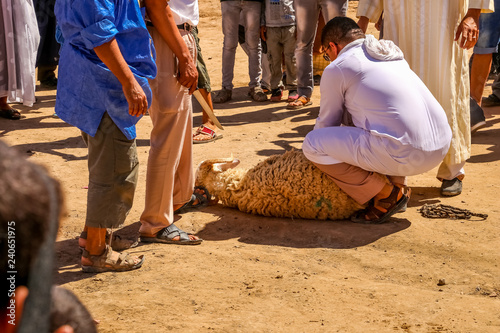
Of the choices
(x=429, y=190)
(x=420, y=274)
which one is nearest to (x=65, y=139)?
(x=429, y=190)

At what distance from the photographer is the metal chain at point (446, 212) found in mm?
4465

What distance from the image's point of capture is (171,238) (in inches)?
160

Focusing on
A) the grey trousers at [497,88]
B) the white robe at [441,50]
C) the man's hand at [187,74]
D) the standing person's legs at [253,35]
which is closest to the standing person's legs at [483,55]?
the grey trousers at [497,88]

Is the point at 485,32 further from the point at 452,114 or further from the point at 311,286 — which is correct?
the point at 311,286

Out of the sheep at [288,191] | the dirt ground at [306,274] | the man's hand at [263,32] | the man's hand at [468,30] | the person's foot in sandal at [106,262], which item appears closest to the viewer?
the dirt ground at [306,274]

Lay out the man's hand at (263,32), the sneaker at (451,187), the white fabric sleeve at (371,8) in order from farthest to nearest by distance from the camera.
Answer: the man's hand at (263,32) < the white fabric sleeve at (371,8) < the sneaker at (451,187)

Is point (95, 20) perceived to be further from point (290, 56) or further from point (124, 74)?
point (290, 56)

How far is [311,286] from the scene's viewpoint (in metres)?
3.43

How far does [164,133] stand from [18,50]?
380 cm

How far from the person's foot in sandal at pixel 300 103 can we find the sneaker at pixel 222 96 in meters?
0.91

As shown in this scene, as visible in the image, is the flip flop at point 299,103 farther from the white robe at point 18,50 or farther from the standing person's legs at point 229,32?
the white robe at point 18,50

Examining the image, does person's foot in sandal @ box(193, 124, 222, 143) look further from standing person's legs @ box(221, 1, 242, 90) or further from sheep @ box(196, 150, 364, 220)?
standing person's legs @ box(221, 1, 242, 90)

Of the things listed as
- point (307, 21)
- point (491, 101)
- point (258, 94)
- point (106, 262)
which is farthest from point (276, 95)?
point (106, 262)

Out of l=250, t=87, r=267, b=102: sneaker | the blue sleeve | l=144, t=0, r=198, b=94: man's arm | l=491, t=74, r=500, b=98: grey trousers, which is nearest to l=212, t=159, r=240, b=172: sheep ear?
l=144, t=0, r=198, b=94: man's arm
